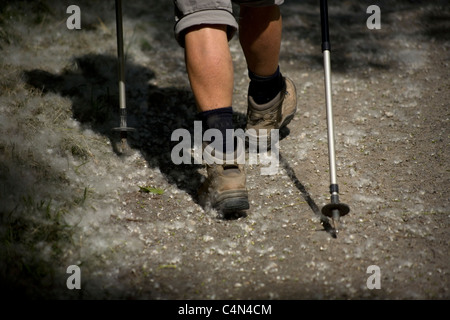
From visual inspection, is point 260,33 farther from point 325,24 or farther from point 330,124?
point 330,124

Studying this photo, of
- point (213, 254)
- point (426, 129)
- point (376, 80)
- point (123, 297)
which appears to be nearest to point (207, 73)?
point (213, 254)

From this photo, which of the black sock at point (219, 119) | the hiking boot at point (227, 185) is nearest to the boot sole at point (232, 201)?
the hiking boot at point (227, 185)

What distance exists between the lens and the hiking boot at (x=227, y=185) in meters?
2.77

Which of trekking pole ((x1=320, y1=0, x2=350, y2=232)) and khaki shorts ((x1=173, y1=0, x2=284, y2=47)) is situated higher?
khaki shorts ((x1=173, y1=0, x2=284, y2=47))

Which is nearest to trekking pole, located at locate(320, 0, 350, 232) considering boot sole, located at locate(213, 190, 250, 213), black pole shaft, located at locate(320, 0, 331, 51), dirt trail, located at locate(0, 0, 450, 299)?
black pole shaft, located at locate(320, 0, 331, 51)

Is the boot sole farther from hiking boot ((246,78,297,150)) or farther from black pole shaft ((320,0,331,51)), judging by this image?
black pole shaft ((320,0,331,51))

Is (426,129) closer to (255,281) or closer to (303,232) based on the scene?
(303,232)

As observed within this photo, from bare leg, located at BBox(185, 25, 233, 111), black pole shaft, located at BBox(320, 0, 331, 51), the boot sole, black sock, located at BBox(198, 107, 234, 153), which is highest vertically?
black pole shaft, located at BBox(320, 0, 331, 51)

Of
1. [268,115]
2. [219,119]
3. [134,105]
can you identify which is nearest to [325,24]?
[268,115]

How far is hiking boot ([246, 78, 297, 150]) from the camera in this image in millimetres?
3488

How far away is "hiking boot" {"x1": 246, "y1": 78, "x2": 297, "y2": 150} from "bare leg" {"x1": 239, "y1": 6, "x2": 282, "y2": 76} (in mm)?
353

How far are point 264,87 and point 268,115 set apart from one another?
22cm

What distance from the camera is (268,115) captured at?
139 inches

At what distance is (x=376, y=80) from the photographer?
14.7 ft
